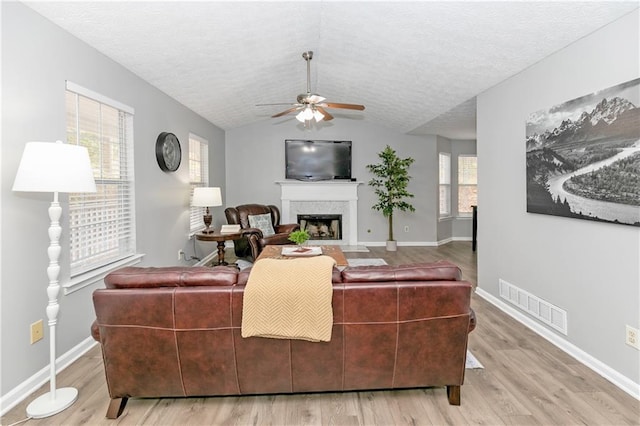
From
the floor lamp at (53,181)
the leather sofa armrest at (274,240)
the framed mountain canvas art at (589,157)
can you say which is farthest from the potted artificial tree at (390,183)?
the floor lamp at (53,181)

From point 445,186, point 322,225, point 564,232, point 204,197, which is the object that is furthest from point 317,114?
point 445,186

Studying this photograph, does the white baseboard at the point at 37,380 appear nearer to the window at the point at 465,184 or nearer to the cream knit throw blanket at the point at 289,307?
the cream knit throw blanket at the point at 289,307

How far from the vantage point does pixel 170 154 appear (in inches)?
174

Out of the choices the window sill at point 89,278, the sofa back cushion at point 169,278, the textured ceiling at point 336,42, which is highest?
the textured ceiling at point 336,42

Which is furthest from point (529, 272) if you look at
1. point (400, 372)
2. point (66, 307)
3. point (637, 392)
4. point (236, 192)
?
point (236, 192)

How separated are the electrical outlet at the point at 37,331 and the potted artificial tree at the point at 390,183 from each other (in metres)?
5.82

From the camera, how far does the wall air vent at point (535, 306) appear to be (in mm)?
2918

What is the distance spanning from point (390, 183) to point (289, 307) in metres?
5.56

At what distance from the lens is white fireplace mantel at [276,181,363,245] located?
7.38 meters

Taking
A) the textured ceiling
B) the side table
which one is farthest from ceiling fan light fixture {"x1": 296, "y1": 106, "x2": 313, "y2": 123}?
the side table

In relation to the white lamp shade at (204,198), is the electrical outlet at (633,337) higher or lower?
lower

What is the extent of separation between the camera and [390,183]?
7.12 metres

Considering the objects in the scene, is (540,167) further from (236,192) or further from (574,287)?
(236,192)

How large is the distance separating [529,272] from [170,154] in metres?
4.17
